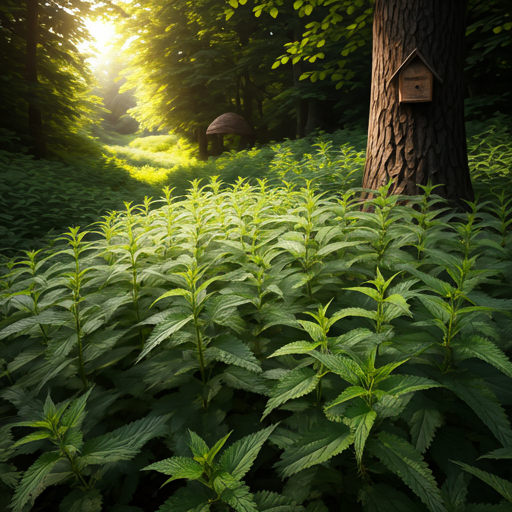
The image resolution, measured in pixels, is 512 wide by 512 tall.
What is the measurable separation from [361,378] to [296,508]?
1.42 feet

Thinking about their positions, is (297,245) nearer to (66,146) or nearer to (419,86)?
(419,86)

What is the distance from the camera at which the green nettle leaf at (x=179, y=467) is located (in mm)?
856

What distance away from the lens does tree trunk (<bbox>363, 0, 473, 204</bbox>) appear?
3.06 metres

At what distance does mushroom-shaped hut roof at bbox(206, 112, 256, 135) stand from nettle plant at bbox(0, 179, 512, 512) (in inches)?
522

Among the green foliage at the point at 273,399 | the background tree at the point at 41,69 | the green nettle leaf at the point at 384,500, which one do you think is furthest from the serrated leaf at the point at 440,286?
the background tree at the point at 41,69

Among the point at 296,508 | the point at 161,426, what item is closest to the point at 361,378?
the point at 296,508

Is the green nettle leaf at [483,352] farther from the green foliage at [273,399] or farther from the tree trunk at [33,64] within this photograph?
the tree trunk at [33,64]

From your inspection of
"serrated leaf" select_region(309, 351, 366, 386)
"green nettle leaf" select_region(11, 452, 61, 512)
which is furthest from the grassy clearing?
"green nettle leaf" select_region(11, 452, 61, 512)

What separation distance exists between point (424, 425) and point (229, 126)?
47.6ft

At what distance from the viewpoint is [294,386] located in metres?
1.08

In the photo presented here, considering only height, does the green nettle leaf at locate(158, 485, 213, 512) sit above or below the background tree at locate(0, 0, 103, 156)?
below

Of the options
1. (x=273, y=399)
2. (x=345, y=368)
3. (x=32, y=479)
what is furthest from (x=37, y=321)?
(x=345, y=368)

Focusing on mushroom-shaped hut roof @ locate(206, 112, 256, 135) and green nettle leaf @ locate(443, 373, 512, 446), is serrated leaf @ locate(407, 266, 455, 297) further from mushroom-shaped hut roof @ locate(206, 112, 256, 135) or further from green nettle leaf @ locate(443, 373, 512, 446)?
mushroom-shaped hut roof @ locate(206, 112, 256, 135)

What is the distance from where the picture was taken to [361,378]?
990mm
